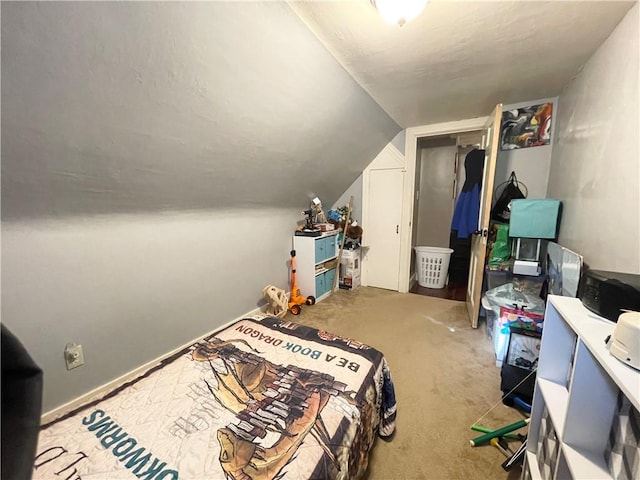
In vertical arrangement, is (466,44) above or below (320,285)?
above

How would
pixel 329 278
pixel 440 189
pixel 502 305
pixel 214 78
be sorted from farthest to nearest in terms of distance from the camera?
pixel 440 189, pixel 329 278, pixel 502 305, pixel 214 78

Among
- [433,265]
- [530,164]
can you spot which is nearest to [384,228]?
[433,265]

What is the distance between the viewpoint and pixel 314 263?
3.09 meters

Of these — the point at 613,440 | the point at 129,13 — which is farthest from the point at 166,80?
the point at 613,440

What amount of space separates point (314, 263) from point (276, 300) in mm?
642

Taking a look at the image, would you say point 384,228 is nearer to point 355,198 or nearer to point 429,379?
point 355,198

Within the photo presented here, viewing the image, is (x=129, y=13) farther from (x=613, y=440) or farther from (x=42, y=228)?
(x=613, y=440)

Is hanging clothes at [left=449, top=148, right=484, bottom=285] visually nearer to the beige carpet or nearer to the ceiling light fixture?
the beige carpet

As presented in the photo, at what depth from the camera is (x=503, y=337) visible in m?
1.99

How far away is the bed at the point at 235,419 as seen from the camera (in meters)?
0.88

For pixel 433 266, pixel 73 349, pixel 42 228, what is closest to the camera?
pixel 42 228

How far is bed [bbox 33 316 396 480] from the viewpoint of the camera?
0.88 meters

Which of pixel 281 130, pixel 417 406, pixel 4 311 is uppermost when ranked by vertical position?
pixel 281 130

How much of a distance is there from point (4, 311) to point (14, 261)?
0.25 metres
